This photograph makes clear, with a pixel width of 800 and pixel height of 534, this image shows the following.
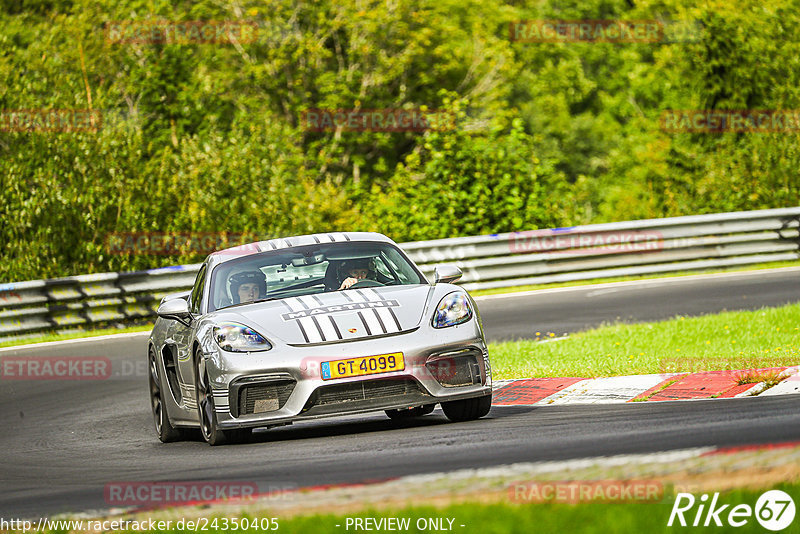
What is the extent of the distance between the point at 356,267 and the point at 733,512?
5.34 m

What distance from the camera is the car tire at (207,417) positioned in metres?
8.34

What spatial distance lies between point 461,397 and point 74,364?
330 inches

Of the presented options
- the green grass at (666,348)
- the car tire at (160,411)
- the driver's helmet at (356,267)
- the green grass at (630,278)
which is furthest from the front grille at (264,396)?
the green grass at (630,278)

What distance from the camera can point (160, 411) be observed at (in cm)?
973

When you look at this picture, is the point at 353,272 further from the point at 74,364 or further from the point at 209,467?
the point at 74,364

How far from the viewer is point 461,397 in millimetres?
8297

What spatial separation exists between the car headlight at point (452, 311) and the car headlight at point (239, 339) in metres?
1.15

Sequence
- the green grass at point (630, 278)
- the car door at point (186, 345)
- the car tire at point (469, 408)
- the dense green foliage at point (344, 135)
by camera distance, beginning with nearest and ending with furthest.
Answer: the car tire at point (469, 408)
the car door at point (186, 345)
the green grass at point (630, 278)
the dense green foliage at point (344, 135)

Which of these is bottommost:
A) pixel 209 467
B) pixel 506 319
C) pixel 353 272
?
pixel 506 319

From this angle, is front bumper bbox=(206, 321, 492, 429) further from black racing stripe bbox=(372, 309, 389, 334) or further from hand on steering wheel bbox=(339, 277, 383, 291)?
hand on steering wheel bbox=(339, 277, 383, 291)

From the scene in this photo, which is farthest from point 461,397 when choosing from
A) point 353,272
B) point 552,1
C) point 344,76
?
point 552,1

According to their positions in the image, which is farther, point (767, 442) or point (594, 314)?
point (594, 314)

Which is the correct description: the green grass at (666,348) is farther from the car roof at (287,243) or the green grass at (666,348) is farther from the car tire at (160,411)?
the car tire at (160,411)

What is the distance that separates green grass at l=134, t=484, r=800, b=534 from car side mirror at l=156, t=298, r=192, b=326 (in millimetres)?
4300
